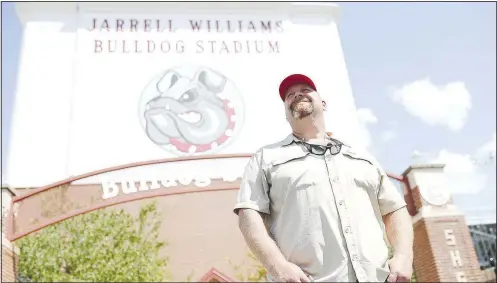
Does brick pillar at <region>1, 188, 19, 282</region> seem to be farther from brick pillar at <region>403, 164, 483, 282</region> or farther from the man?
brick pillar at <region>403, 164, 483, 282</region>

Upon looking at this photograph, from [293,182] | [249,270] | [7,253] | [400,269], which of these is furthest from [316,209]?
[249,270]

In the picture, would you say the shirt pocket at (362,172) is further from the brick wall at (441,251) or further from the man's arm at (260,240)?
the brick wall at (441,251)

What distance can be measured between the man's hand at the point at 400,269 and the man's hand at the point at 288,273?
386 mm

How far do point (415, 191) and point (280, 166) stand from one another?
865cm

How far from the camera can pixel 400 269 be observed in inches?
79.9

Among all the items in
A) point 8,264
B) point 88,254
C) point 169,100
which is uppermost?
point 169,100

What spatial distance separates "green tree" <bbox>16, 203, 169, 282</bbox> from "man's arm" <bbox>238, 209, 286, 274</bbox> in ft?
25.5

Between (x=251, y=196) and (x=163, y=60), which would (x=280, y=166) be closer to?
(x=251, y=196)

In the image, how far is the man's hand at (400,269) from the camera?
2.01 metres

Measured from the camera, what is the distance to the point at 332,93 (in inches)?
673

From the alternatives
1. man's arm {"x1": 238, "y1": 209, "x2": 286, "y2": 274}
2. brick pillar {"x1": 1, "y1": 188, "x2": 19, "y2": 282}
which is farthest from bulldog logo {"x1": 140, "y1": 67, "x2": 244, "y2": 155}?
man's arm {"x1": 238, "y1": 209, "x2": 286, "y2": 274}

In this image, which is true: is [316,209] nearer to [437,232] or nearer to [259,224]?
[259,224]

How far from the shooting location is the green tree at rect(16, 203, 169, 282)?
9.09 m

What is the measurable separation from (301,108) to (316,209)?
1.73 ft
